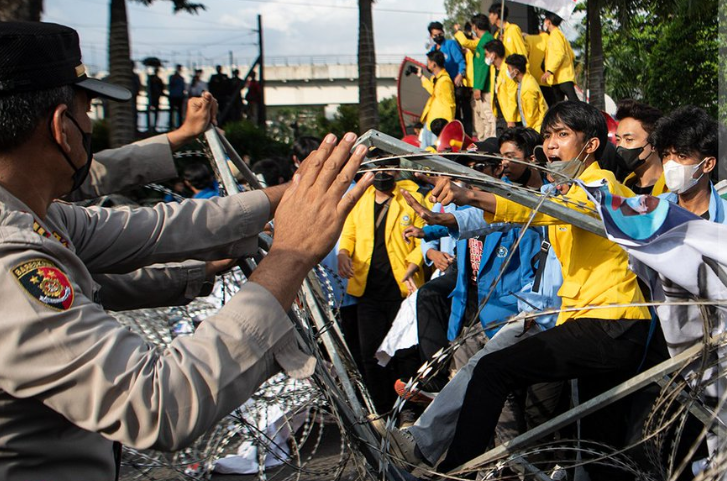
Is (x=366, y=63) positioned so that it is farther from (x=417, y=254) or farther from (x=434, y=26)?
(x=417, y=254)

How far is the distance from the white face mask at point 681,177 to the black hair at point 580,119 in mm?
373

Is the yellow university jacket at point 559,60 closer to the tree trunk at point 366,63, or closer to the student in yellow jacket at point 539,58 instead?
the student in yellow jacket at point 539,58

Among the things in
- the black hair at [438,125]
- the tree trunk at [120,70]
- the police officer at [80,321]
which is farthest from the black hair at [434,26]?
the police officer at [80,321]

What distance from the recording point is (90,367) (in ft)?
4.83

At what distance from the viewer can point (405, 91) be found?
12.8 metres

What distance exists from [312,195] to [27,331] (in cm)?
66

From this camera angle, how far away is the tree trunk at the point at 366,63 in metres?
13.6

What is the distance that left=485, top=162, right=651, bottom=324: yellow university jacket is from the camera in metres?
3.36

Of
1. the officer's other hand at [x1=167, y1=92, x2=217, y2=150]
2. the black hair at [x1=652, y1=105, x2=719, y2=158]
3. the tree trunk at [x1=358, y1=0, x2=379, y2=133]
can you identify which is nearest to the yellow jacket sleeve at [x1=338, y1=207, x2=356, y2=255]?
the black hair at [x1=652, y1=105, x2=719, y2=158]

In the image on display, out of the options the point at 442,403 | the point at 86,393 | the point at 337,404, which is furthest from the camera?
the point at 442,403

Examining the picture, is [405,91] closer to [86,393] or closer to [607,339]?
[607,339]

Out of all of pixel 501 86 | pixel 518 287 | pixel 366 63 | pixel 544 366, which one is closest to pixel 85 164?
pixel 544 366

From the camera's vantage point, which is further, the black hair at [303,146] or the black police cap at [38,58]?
the black hair at [303,146]

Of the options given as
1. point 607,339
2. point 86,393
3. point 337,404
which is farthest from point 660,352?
point 86,393
